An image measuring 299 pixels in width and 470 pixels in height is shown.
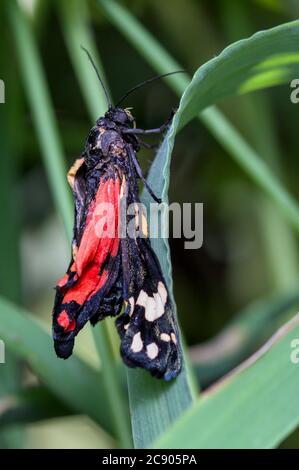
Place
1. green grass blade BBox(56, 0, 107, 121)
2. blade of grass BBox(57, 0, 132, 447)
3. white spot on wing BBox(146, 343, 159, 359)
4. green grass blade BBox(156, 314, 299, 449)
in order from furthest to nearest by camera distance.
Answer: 1. green grass blade BBox(56, 0, 107, 121)
2. blade of grass BBox(57, 0, 132, 447)
3. white spot on wing BBox(146, 343, 159, 359)
4. green grass blade BBox(156, 314, 299, 449)

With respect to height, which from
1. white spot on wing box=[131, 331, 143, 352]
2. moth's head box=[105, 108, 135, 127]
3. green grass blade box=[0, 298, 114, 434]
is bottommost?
green grass blade box=[0, 298, 114, 434]

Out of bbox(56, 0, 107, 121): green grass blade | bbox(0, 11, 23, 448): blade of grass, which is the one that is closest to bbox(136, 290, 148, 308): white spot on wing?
bbox(56, 0, 107, 121): green grass blade

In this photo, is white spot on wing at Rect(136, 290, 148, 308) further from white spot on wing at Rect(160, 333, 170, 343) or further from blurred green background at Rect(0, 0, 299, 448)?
blurred green background at Rect(0, 0, 299, 448)

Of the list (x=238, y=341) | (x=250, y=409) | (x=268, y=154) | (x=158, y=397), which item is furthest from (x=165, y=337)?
(x=268, y=154)

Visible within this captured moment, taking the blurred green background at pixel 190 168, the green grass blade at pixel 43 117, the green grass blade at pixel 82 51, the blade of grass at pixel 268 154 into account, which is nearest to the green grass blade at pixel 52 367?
the green grass blade at pixel 43 117

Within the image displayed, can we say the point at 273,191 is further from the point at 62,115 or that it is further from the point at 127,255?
the point at 62,115

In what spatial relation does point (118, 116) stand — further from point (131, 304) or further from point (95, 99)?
point (131, 304)

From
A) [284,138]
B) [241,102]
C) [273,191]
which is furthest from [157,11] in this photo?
[273,191]

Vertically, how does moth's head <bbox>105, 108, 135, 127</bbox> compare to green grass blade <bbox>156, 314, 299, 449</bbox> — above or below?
above
